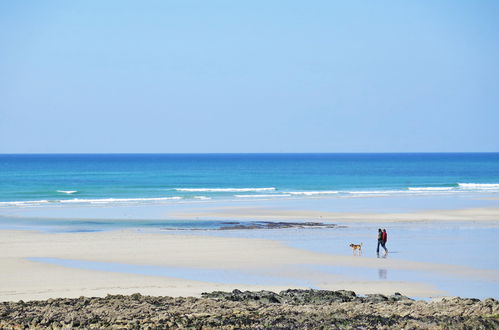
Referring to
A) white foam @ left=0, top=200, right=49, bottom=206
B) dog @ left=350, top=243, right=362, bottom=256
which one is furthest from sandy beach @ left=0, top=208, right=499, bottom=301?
white foam @ left=0, top=200, right=49, bottom=206

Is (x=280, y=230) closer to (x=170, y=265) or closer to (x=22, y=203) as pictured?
(x=170, y=265)

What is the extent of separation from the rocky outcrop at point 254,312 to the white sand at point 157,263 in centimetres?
194

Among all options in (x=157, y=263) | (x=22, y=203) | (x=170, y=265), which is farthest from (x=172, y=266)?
(x=22, y=203)

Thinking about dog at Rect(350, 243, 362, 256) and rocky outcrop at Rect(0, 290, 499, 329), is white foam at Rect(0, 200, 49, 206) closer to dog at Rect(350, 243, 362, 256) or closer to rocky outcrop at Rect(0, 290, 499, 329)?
dog at Rect(350, 243, 362, 256)

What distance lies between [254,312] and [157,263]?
8.83 metres

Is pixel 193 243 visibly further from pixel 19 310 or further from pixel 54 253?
pixel 19 310

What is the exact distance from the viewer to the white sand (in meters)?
17.8

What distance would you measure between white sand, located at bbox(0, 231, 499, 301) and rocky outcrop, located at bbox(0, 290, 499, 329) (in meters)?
1.94

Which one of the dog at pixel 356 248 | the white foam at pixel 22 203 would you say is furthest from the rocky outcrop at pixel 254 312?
the white foam at pixel 22 203

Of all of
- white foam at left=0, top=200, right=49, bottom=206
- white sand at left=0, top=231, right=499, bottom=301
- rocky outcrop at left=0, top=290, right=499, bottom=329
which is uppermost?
rocky outcrop at left=0, top=290, right=499, bottom=329

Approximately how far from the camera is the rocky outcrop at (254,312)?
1286cm

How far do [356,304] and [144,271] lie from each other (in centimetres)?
774

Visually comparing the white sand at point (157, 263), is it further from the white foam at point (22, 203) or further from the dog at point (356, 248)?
the white foam at point (22, 203)

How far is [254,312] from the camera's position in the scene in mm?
14047
